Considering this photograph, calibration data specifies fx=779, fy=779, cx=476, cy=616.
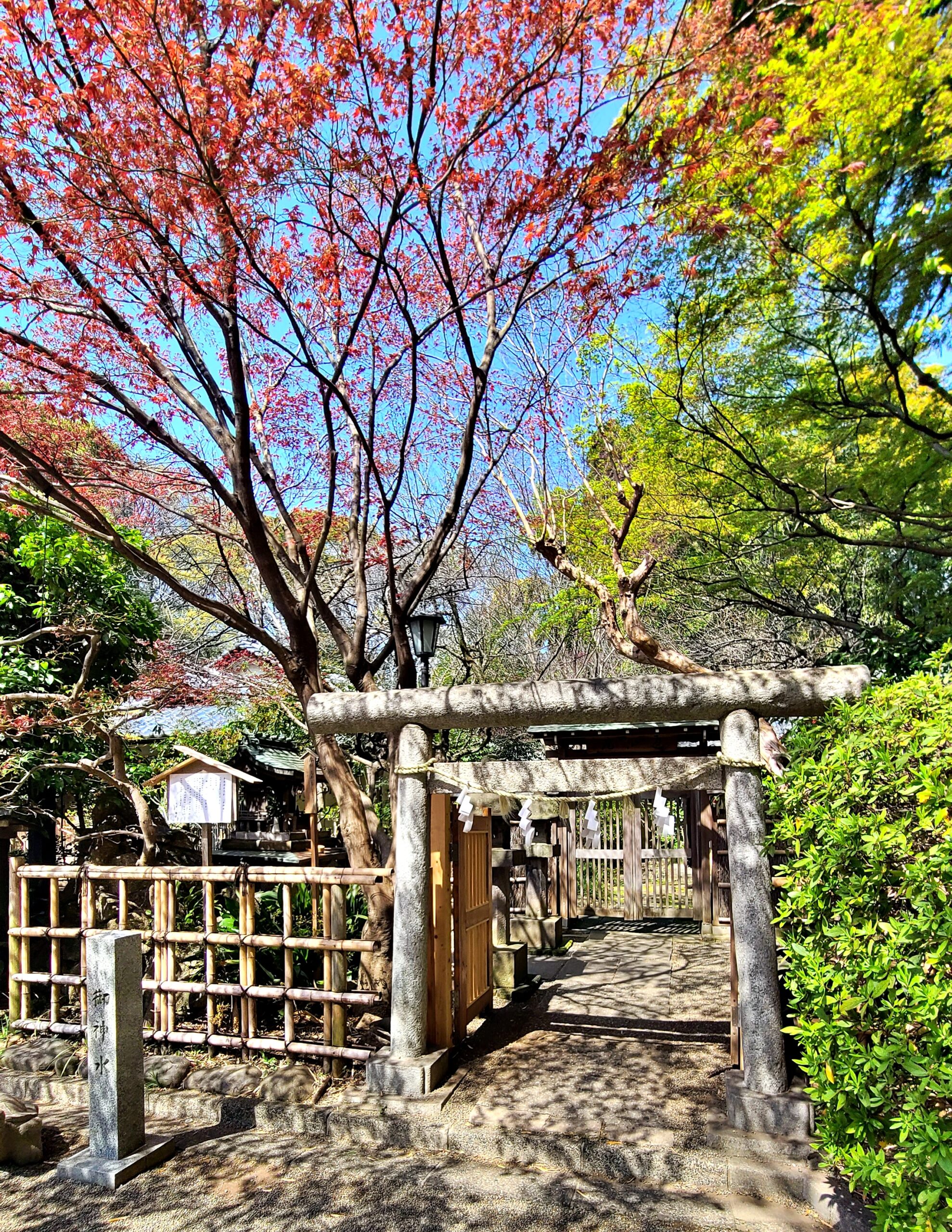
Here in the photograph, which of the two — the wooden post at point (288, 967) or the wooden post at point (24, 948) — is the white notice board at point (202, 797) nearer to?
the wooden post at point (288, 967)

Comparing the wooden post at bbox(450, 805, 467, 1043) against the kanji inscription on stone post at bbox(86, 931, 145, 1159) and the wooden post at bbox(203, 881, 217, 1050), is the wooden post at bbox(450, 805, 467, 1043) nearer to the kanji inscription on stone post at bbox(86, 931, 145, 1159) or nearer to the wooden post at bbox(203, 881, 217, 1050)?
the wooden post at bbox(203, 881, 217, 1050)

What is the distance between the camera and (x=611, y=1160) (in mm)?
4902

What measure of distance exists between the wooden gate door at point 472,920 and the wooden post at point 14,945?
4.11 m

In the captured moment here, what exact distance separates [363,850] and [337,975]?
1.12 meters

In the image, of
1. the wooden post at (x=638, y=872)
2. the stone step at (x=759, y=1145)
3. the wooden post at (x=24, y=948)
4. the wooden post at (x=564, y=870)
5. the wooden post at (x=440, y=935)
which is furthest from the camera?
the wooden post at (x=638, y=872)

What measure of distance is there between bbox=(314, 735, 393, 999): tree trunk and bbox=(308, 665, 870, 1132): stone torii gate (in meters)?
0.72

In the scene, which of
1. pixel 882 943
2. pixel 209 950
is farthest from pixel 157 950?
pixel 882 943

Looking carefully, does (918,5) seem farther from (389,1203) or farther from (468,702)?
(389,1203)

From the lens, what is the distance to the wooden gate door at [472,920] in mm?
6680

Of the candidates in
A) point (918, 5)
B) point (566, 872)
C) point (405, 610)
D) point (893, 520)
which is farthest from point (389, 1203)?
point (918, 5)

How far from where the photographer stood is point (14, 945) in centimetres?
727

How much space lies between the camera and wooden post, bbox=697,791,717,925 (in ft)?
39.2

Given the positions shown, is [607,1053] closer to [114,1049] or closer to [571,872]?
[114,1049]

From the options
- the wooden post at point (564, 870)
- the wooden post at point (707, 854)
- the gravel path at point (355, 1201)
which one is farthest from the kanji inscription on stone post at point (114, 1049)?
the wooden post at point (707, 854)
